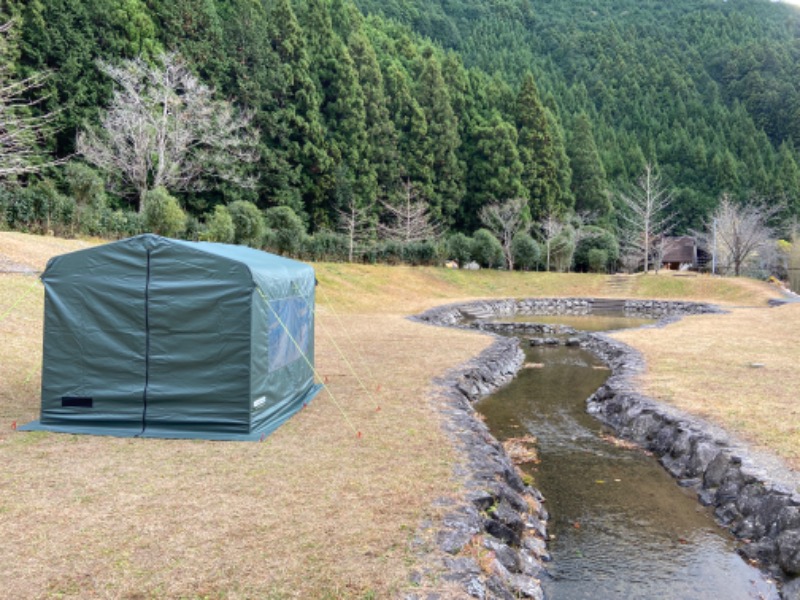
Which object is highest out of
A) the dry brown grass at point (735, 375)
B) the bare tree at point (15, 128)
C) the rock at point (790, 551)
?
the bare tree at point (15, 128)

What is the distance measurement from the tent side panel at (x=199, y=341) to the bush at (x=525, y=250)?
1286 inches

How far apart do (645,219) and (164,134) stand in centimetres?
3099

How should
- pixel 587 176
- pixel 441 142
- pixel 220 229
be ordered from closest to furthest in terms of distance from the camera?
1. pixel 220 229
2. pixel 441 142
3. pixel 587 176

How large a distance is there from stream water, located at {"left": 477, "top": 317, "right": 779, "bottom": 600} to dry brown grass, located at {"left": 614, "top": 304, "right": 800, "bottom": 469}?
3.77 feet

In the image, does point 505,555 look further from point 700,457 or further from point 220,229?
point 220,229

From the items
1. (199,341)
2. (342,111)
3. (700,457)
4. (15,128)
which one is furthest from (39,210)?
(342,111)

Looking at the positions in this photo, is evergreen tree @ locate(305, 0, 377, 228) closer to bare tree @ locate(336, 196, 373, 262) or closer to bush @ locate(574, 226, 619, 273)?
bare tree @ locate(336, 196, 373, 262)

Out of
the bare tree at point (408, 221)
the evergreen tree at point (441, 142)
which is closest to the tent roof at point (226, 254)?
the bare tree at point (408, 221)

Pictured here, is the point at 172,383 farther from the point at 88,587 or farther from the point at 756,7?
the point at 756,7

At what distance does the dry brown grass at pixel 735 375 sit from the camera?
6609 mm

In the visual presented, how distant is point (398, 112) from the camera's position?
4128cm

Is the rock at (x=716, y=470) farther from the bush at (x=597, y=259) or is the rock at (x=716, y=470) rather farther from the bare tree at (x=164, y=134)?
the bush at (x=597, y=259)

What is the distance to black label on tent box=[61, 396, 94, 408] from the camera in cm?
623

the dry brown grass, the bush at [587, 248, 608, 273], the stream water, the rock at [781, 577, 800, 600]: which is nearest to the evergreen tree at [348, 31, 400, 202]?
the bush at [587, 248, 608, 273]
